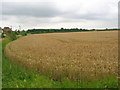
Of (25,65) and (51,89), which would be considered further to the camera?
(25,65)

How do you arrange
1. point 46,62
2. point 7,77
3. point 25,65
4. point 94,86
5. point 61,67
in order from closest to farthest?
point 94,86, point 61,67, point 7,77, point 46,62, point 25,65

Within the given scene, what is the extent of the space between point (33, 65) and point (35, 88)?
3.36 metres

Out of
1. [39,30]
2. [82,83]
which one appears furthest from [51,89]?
[39,30]

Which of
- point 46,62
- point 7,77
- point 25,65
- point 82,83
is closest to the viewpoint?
point 82,83

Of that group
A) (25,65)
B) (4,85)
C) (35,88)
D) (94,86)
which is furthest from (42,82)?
(25,65)

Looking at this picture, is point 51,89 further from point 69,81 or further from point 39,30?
point 39,30

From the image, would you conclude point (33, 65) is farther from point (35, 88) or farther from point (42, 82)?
point (35, 88)

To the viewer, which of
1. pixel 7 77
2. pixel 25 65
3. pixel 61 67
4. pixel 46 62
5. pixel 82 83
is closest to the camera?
pixel 82 83

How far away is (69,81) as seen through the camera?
8320 mm

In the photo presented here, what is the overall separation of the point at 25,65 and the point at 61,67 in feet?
10.2

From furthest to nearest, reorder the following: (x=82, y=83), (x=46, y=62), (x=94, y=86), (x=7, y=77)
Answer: (x=46, y=62)
(x=7, y=77)
(x=82, y=83)
(x=94, y=86)

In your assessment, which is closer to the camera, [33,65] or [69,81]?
[69,81]

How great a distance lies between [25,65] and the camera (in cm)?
1189

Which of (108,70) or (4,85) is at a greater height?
(108,70)
